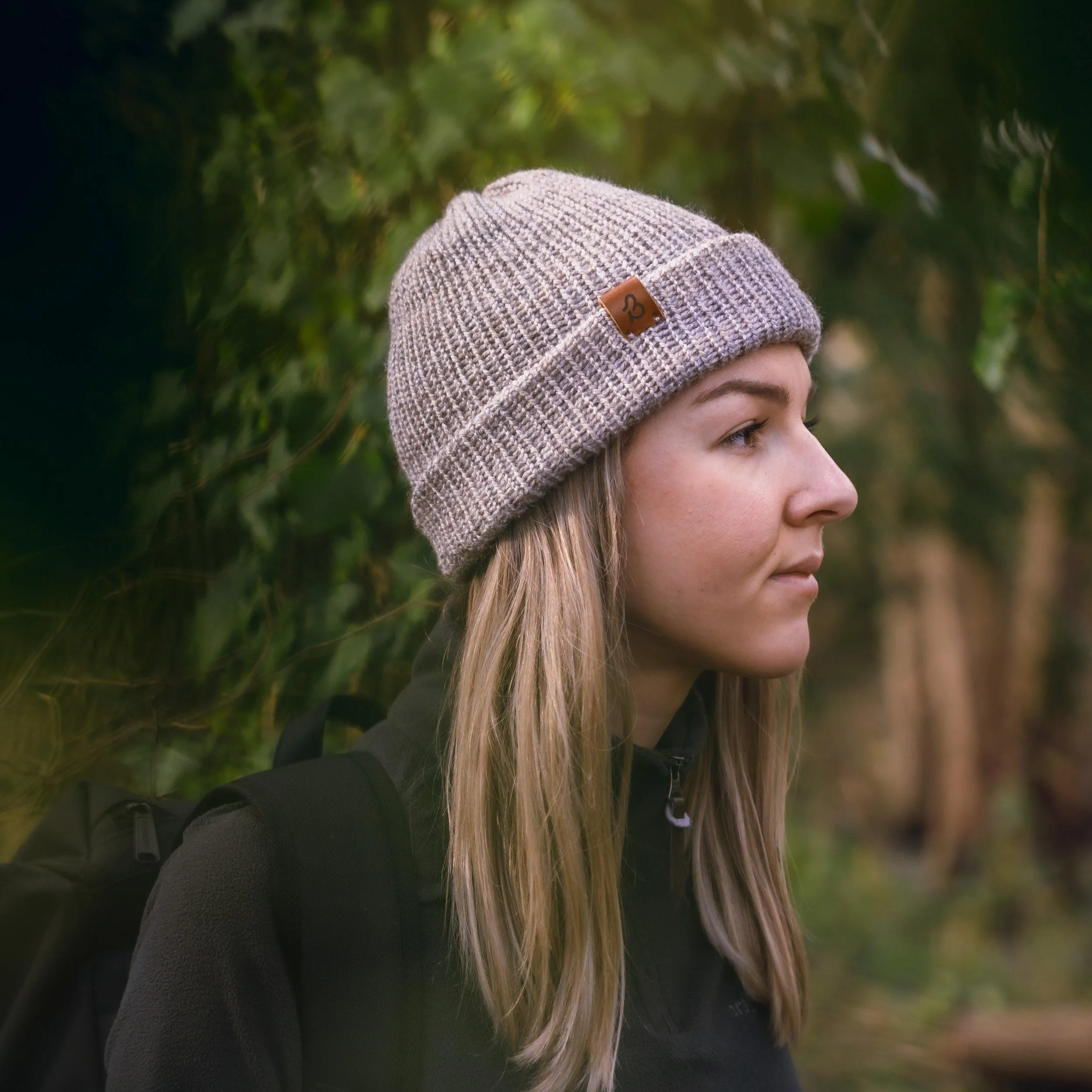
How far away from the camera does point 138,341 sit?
1.74 meters

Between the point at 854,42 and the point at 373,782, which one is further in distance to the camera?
the point at 854,42

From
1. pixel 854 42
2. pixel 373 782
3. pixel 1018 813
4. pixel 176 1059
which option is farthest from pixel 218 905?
pixel 1018 813

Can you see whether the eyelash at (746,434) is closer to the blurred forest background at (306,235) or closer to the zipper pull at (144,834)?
the blurred forest background at (306,235)

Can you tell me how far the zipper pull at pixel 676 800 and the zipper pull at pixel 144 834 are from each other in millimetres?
823

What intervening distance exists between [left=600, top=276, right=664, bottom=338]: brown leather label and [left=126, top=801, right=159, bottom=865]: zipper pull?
1070 mm

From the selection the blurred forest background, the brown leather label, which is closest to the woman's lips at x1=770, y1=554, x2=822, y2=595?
the brown leather label

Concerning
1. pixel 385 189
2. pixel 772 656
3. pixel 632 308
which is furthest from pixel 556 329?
pixel 385 189

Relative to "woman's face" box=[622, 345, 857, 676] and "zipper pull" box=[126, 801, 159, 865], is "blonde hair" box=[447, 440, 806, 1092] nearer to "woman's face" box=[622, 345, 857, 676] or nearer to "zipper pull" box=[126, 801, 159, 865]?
"woman's face" box=[622, 345, 857, 676]

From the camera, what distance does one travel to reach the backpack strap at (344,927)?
1381mm

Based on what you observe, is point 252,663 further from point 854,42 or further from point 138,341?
point 854,42

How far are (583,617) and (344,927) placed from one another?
0.55 meters

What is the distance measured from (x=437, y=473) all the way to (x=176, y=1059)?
922 millimetres

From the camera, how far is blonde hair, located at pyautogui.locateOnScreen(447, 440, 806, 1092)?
1.47 meters

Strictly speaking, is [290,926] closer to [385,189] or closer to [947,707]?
[385,189]
